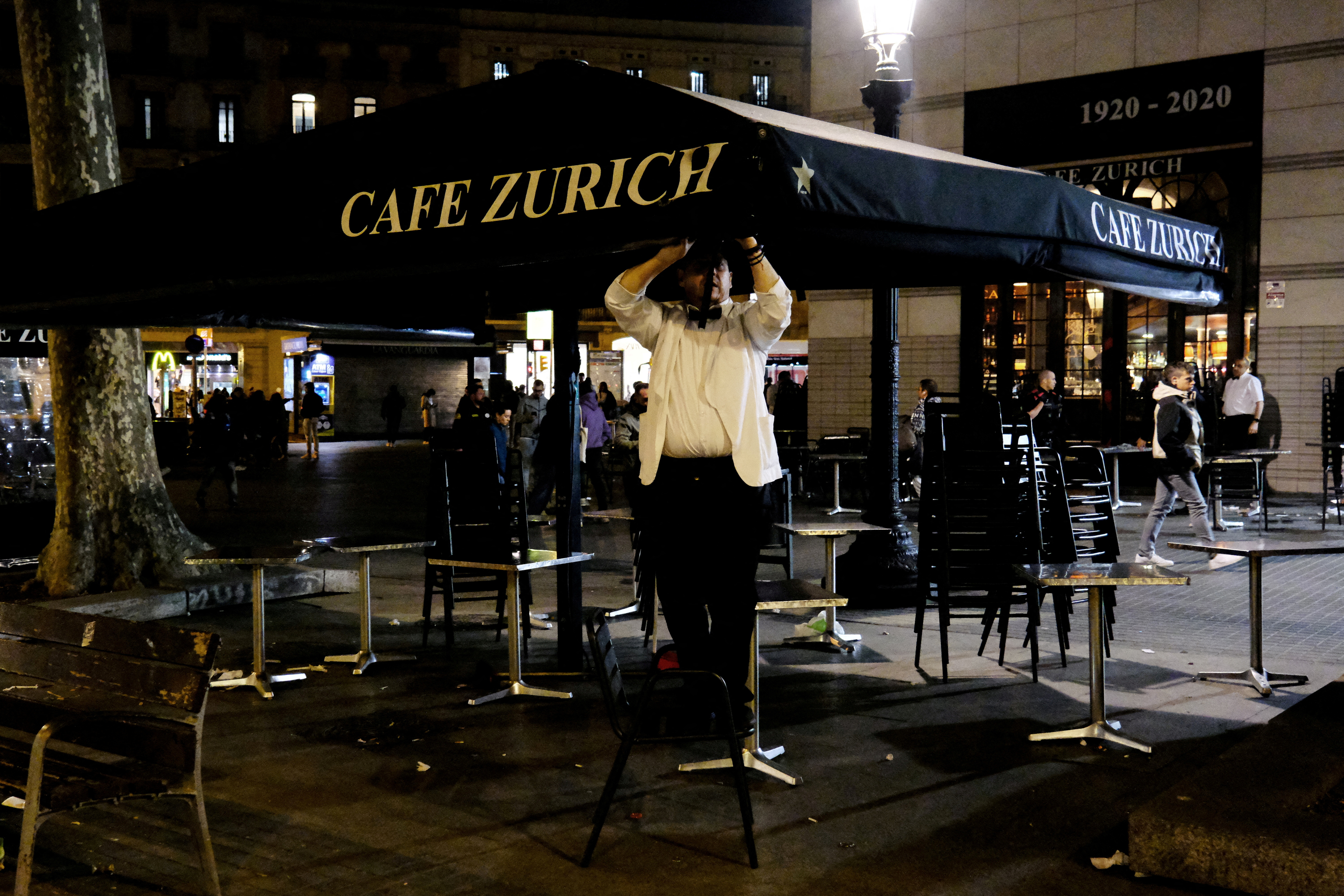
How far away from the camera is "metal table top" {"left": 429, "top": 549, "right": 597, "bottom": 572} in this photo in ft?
19.3

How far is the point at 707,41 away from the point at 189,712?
48816mm

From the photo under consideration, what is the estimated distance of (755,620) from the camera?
4.59 metres

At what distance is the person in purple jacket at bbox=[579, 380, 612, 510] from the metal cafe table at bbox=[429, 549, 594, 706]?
8.67 metres

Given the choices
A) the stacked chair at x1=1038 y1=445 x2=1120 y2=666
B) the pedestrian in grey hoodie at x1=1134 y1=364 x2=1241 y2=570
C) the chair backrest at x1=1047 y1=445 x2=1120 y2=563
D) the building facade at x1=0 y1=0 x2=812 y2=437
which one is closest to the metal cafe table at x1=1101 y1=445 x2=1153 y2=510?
the pedestrian in grey hoodie at x1=1134 y1=364 x2=1241 y2=570

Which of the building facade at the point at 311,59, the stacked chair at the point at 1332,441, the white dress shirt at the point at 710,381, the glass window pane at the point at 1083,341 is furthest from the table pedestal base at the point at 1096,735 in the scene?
the building facade at the point at 311,59

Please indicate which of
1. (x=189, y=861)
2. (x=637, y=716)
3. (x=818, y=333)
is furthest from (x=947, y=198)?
(x=818, y=333)

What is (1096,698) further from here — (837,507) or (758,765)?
(837,507)

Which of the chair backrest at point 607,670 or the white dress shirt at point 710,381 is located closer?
the chair backrest at point 607,670

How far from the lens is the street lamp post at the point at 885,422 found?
812cm

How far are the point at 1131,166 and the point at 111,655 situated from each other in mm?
16072

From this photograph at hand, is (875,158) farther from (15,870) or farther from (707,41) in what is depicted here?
(707,41)

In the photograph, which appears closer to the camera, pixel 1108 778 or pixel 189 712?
pixel 189 712

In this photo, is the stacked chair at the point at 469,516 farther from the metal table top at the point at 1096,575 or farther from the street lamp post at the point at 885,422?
the metal table top at the point at 1096,575

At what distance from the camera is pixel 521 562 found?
598cm
